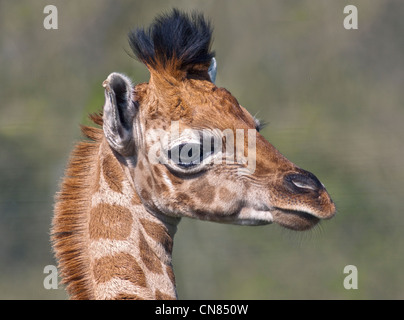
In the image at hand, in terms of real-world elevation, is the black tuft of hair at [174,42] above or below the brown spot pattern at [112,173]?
above

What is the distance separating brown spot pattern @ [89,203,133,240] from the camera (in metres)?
3.79

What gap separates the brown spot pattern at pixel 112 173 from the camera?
389 centimetres

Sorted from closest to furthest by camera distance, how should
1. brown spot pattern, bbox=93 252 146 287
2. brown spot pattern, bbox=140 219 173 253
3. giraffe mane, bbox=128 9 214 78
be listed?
brown spot pattern, bbox=93 252 146 287, brown spot pattern, bbox=140 219 173 253, giraffe mane, bbox=128 9 214 78

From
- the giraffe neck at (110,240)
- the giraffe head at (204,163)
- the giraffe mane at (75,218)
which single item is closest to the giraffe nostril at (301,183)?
the giraffe head at (204,163)

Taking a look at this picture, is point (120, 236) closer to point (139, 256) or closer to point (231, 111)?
point (139, 256)

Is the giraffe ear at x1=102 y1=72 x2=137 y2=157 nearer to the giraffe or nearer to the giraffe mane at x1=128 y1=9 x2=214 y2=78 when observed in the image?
the giraffe

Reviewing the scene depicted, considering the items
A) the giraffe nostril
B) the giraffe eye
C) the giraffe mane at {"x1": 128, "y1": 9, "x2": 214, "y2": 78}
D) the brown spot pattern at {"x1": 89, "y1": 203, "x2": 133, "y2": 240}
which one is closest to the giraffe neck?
the brown spot pattern at {"x1": 89, "y1": 203, "x2": 133, "y2": 240}

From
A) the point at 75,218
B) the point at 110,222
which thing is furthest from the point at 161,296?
the point at 75,218

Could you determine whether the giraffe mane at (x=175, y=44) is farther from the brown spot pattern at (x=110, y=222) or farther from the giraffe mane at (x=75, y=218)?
the brown spot pattern at (x=110, y=222)

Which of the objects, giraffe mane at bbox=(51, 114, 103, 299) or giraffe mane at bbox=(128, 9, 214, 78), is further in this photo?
giraffe mane at bbox=(128, 9, 214, 78)

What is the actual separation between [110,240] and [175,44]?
51.3 inches

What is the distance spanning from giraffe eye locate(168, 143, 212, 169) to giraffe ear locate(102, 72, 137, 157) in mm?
300

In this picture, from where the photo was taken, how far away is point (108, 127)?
3.79 m

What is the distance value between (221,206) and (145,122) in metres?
0.68
